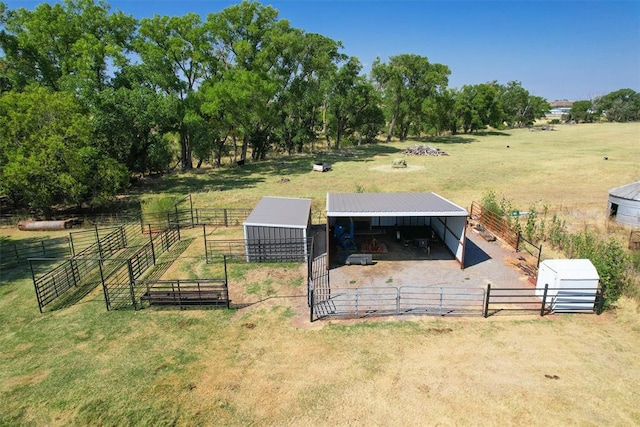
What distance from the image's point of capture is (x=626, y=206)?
20.9m

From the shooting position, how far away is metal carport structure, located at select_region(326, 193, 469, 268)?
1608cm

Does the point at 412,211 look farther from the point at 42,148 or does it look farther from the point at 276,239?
the point at 42,148

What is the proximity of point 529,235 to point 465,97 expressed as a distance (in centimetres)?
7127

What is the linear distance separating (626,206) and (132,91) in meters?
37.2

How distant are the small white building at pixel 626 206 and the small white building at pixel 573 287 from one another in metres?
11.4

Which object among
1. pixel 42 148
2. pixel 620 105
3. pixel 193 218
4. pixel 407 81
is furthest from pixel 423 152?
pixel 620 105

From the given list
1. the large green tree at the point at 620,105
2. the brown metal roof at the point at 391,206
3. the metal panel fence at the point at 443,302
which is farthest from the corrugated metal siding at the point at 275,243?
the large green tree at the point at 620,105

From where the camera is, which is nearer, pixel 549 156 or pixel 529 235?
pixel 529 235

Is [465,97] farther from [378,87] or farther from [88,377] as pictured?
[88,377]

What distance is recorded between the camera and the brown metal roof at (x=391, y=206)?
52.9ft

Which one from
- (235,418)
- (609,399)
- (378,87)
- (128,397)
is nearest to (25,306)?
(128,397)

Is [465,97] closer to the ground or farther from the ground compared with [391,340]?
farther from the ground

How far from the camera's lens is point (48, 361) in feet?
35.0

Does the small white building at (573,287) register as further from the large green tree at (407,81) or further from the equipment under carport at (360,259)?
the large green tree at (407,81)
